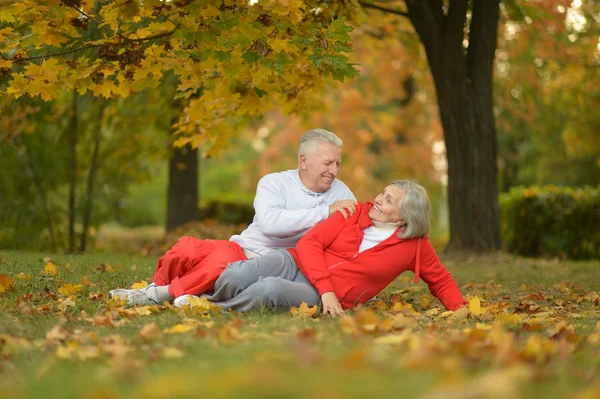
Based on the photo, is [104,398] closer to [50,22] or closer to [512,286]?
[50,22]

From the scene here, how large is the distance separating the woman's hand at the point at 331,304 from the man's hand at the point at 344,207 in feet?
1.86

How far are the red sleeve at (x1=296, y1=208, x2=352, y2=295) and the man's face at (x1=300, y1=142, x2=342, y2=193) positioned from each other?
34 cm

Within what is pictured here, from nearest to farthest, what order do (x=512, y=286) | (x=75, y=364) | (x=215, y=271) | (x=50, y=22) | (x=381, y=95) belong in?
(x=75, y=364) < (x=215, y=271) < (x=50, y=22) < (x=512, y=286) < (x=381, y=95)

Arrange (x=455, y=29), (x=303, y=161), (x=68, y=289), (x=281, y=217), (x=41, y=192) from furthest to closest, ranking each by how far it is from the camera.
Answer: (x=41, y=192) < (x=455, y=29) < (x=68, y=289) < (x=303, y=161) < (x=281, y=217)

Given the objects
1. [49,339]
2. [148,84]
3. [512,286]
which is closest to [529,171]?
[512,286]

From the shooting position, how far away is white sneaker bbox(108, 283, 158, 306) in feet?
17.4

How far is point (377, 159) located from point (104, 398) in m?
24.0

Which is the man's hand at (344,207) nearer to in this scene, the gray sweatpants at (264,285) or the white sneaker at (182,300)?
the gray sweatpants at (264,285)

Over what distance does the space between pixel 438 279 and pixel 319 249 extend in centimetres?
87

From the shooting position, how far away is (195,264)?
17.8 ft

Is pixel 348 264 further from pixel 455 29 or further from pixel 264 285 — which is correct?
pixel 455 29

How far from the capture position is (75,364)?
3230mm

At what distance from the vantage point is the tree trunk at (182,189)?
44.1 ft

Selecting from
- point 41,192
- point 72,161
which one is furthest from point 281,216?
point 41,192
